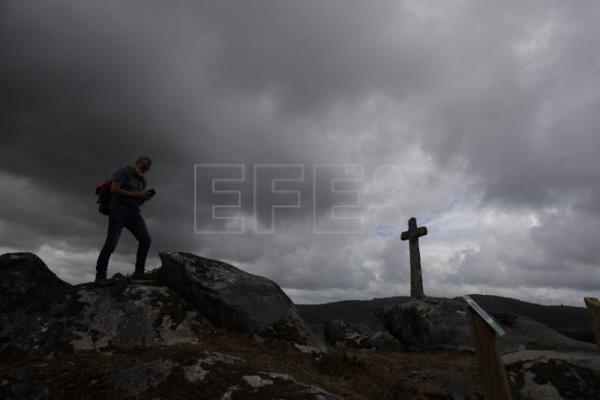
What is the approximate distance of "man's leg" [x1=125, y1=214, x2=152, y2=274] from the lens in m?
9.10

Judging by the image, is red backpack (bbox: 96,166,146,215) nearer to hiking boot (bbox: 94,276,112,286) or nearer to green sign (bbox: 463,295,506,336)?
hiking boot (bbox: 94,276,112,286)

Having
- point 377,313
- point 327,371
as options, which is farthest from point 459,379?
point 377,313

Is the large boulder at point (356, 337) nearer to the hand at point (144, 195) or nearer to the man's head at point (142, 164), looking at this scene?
the hand at point (144, 195)

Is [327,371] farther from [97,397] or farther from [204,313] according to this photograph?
[97,397]

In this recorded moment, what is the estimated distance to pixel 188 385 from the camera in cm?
494

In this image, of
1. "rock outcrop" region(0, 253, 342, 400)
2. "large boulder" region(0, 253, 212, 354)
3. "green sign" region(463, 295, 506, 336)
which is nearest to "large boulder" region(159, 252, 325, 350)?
"rock outcrop" region(0, 253, 342, 400)

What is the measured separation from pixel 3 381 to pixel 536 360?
34.2ft

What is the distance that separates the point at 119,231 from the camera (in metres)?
8.68

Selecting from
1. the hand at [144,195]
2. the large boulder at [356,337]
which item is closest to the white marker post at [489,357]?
the hand at [144,195]

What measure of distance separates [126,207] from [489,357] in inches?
326

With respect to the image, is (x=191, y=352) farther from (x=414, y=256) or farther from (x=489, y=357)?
(x=414, y=256)

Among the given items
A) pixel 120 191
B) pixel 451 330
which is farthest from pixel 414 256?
pixel 120 191

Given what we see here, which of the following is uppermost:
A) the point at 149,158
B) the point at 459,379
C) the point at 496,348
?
the point at 149,158

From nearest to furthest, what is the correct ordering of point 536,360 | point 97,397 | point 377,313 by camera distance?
point 97,397 < point 536,360 < point 377,313
